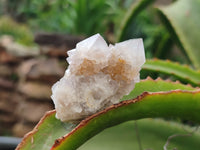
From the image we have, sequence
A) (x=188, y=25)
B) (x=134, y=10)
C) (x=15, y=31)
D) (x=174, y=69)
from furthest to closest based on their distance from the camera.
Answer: (x=15, y=31) < (x=134, y=10) < (x=188, y=25) < (x=174, y=69)

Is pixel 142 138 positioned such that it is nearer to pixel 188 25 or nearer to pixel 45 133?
pixel 45 133

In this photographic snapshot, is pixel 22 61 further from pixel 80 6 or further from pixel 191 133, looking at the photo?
pixel 191 133

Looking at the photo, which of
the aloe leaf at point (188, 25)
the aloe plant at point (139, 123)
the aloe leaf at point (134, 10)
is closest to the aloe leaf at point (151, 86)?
the aloe plant at point (139, 123)

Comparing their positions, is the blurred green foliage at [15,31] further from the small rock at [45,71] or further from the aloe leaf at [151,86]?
the aloe leaf at [151,86]

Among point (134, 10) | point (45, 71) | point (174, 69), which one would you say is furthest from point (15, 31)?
point (174, 69)

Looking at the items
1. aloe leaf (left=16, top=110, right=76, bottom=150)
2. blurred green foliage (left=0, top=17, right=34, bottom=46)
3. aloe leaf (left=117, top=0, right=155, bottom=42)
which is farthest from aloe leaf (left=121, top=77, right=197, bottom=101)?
blurred green foliage (left=0, top=17, right=34, bottom=46)

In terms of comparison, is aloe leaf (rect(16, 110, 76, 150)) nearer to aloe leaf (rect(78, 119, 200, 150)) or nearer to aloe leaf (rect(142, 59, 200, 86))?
aloe leaf (rect(78, 119, 200, 150))

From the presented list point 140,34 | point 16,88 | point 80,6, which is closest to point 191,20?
point 140,34
